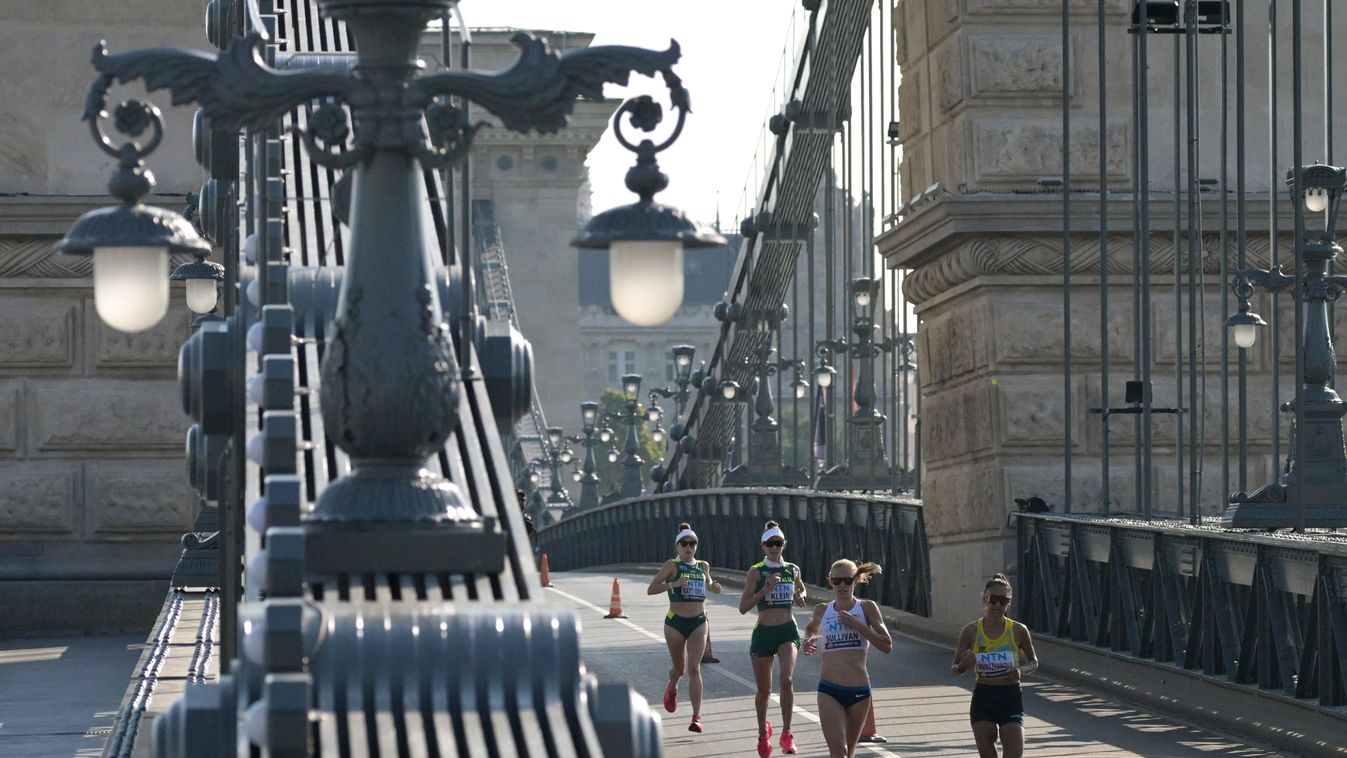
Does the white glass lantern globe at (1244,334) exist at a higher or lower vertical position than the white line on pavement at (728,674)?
higher

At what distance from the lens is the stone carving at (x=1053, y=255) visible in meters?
22.2

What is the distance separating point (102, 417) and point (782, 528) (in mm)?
15184

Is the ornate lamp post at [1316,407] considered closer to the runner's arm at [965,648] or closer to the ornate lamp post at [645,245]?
the runner's arm at [965,648]

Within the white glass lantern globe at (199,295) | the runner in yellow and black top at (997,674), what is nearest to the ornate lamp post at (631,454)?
the white glass lantern globe at (199,295)

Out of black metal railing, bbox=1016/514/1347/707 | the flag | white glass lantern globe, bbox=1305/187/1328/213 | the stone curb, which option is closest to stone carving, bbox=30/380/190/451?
black metal railing, bbox=1016/514/1347/707

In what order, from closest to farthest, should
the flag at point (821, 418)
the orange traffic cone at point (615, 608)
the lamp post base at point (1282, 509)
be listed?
the lamp post base at point (1282, 509) → the orange traffic cone at point (615, 608) → the flag at point (821, 418)

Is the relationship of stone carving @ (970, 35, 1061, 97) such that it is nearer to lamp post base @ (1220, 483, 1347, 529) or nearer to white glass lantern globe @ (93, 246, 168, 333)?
lamp post base @ (1220, 483, 1347, 529)

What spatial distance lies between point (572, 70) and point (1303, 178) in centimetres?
1160

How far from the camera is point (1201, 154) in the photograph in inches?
926

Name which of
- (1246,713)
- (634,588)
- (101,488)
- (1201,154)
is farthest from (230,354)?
(634,588)

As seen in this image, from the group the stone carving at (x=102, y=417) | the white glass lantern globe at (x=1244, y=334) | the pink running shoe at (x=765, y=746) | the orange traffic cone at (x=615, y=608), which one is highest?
the white glass lantern globe at (x=1244, y=334)

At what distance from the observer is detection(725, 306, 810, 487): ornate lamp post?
43.4 m

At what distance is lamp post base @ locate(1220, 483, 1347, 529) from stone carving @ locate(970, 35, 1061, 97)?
481cm

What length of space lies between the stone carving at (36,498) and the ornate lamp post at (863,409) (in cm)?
1216
